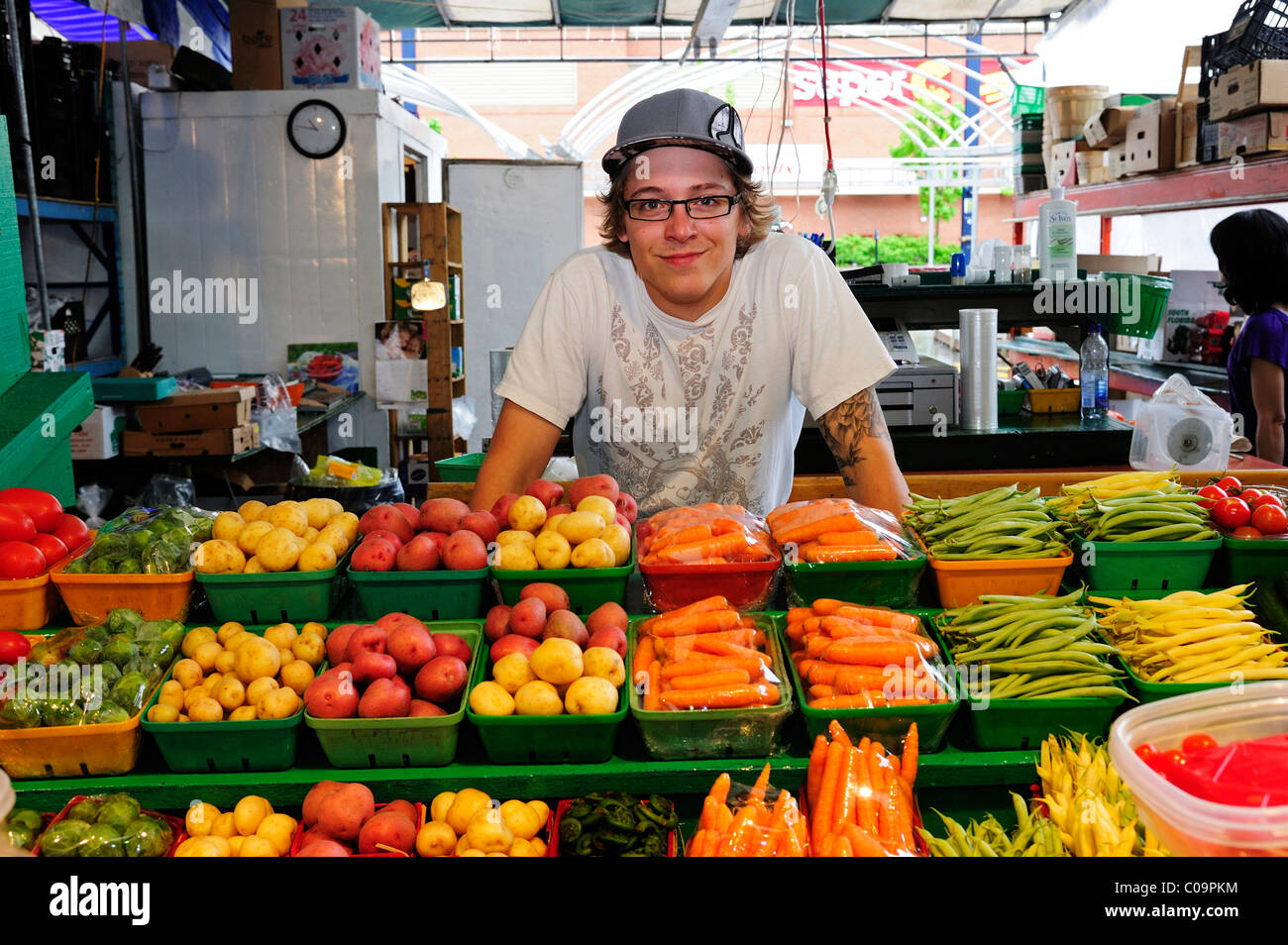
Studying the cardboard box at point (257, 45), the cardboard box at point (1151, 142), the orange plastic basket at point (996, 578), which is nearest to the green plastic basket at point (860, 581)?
the orange plastic basket at point (996, 578)

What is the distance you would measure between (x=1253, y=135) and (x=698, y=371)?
407 cm

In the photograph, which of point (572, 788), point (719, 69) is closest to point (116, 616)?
point (572, 788)

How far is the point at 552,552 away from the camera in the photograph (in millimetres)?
2170

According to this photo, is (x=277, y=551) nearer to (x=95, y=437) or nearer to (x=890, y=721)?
(x=890, y=721)

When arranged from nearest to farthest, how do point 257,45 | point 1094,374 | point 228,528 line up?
point 228,528
point 1094,374
point 257,45

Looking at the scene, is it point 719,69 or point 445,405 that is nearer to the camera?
point 445,405

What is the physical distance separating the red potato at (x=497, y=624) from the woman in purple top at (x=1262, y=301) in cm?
454

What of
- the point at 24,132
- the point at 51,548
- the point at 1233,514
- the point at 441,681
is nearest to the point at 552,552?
the point at 441,681

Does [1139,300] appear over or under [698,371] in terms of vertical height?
over

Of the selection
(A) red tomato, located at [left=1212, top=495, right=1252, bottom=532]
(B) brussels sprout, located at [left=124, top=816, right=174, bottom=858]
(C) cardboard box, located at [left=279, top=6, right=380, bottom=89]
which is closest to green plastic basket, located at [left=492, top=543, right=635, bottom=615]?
(B) brussels sprout, located at [left=124, top=816, right=174, bottom=858]

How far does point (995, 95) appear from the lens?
21000mm

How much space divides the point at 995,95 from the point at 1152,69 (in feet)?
42.7

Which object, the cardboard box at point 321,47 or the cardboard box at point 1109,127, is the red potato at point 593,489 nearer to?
the cardboard box at point 321,47
